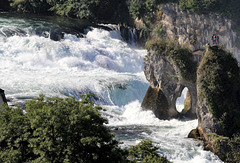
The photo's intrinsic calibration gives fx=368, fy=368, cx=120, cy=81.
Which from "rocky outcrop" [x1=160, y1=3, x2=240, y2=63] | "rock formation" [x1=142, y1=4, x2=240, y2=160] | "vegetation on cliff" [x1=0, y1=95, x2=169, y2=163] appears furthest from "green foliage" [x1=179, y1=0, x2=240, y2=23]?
"vegetation on cliff" [x1=0, y1=95, x2=169, y2=163]

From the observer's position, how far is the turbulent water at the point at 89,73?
81.3 feet

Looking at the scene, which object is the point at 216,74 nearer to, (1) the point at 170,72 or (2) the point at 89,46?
(1) the point at 170,72

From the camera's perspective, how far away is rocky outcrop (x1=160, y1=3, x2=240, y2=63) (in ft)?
179

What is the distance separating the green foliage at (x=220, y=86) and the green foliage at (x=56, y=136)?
10.1 m

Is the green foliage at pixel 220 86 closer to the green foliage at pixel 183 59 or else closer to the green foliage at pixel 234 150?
the green foliage at pixel 234 150

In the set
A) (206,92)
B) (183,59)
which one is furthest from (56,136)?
(183,59)

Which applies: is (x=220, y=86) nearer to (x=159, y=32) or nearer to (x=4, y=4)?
(x=159, y=32)

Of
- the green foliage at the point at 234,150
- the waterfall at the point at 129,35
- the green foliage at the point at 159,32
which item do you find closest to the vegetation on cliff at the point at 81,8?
the green foliage at the point at 159,32

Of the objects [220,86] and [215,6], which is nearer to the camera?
[220,86]

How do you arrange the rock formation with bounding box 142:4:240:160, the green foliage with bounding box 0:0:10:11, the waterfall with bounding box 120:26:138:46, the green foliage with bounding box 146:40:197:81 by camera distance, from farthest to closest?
the green foliage with bounding box 0:0:10:11 < the waterfall with bounding box 120:26:138:46 < the green foliage with bounding box 146:40:197:81 < the rock formation with bounding box 142:4:240:160

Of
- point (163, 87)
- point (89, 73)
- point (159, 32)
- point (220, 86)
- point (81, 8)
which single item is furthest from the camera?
point (81, 8)

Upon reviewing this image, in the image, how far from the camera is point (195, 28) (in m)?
54.5

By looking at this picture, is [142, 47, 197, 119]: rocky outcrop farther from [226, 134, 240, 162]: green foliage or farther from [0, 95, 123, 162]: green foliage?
[0, 95, 123, 162]: green foliage

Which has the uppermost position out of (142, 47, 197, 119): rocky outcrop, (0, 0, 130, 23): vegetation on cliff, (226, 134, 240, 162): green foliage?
(0, 0, 130, 23): vegetation on cliff
